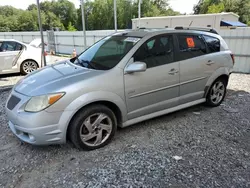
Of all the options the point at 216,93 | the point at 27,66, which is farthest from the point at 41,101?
the point at 27,66

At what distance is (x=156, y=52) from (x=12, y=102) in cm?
227

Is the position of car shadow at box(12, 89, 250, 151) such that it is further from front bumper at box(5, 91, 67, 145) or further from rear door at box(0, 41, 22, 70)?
rear door at box(0, 41, 22, 70)

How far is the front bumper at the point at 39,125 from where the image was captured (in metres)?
2.67

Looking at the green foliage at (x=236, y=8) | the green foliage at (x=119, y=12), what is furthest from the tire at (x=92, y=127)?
the green foliage at (x=119, y=12)

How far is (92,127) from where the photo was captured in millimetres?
3018

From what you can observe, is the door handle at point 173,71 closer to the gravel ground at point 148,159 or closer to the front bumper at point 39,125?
the gravel ground at point 148,159

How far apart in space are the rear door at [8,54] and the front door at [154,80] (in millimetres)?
6108

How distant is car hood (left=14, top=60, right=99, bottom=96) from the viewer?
2.80 meters

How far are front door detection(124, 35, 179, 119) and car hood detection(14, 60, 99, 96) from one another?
649 millimetres

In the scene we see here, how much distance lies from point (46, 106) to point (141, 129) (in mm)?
1688

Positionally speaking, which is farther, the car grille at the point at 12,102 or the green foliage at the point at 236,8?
the green foliage at the point at 236,8

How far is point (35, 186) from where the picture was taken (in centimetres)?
244

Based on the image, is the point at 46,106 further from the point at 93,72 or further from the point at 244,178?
the point at 244,178

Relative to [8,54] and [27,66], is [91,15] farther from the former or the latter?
[8,54]
